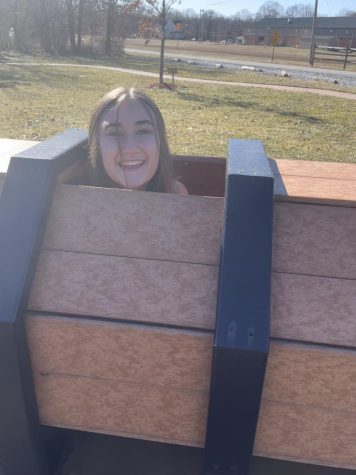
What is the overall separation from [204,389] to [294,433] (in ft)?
1.13

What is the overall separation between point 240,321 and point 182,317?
7.5 inches

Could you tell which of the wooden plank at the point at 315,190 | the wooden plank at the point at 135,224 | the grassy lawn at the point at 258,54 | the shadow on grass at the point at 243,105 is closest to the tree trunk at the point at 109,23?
the grassy lawn at the point at 258,54

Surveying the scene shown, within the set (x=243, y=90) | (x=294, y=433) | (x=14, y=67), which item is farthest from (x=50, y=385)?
(x=14, y=67)

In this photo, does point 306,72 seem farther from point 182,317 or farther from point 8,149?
point 182,317

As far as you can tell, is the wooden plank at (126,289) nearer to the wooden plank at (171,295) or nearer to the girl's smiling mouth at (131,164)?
the wooden plank at (171,295)

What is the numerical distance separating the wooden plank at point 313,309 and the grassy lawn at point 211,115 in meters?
4.90

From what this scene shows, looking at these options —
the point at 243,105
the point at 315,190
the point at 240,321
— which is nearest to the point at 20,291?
the point at 240,321

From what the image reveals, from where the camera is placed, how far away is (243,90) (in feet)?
44.7

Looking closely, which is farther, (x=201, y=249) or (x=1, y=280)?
(x=201, y=249)

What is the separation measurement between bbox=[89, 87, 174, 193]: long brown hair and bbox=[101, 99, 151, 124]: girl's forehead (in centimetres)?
2

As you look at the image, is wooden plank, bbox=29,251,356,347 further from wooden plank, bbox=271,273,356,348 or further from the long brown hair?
the long brown hair

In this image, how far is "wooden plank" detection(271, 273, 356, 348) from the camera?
1.56 m

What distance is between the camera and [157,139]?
7.70 feet

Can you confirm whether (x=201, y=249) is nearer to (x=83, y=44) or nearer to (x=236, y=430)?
(x=236, y=430)
